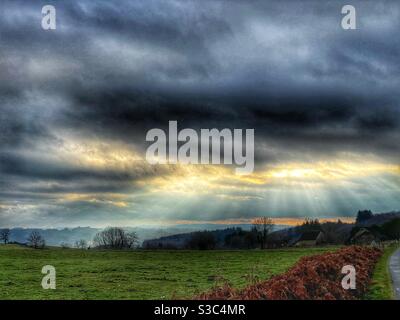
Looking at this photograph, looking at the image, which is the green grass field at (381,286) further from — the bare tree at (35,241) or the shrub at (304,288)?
the bare tree at (35,241)

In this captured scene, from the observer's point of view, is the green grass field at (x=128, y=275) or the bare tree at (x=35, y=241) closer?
the green grass field at (x=128, y=275)

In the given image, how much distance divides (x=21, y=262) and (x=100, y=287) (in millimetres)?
27892

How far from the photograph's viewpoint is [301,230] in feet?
333

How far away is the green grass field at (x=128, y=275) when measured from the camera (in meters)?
34.5

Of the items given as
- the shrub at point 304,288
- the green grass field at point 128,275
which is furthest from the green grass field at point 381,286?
the green grass field at point 128,275

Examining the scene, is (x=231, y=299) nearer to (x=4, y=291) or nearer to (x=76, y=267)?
(x=4, y=291)

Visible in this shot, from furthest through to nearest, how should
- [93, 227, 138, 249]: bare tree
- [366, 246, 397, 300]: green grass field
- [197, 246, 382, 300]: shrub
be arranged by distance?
[93, 227, 138, 249]: bare tree
[366, 246, 397, 300]: green grass field
[197, 246, 382, 300]: shrub

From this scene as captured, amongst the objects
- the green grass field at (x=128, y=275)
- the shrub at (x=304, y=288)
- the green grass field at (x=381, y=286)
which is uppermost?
the shrub at (x=304, y=288)

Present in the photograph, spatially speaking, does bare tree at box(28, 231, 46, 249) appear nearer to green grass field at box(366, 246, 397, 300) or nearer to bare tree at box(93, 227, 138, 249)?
bare tree at box(93, 227, 138, 249)

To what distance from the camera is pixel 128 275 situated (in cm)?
4516

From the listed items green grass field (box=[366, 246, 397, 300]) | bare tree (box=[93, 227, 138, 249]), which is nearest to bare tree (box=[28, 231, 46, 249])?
bare tree (box=[93, 227, 138, 249])

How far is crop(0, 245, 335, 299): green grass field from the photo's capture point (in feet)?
113

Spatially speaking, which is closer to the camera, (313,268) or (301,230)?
(313,268)
